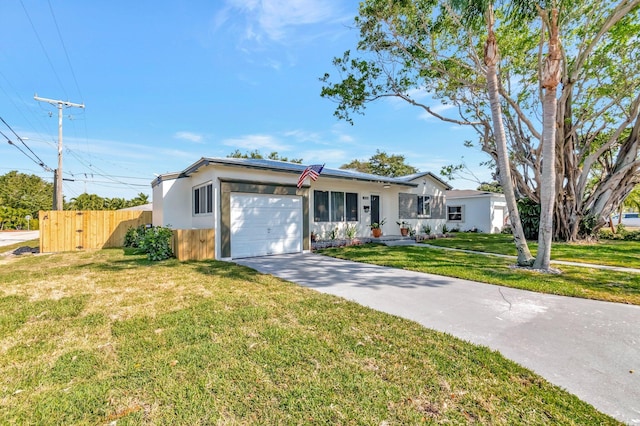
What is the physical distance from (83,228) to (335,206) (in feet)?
36.8

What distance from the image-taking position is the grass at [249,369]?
83.6 inches

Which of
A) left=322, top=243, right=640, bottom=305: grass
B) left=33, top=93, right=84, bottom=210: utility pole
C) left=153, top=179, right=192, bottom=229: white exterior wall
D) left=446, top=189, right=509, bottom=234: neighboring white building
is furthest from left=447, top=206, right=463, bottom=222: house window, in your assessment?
left=33, top=93, right=84, bottom=210: utility pole

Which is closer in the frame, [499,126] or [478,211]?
[499,126]

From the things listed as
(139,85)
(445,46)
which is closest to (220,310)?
(445,46)

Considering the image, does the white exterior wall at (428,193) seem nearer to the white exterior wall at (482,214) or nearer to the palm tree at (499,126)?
the white exterior wall at (482,214)

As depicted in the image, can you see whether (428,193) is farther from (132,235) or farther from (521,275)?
(132,235)

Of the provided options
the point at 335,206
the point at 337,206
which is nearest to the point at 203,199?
the point at 335,206

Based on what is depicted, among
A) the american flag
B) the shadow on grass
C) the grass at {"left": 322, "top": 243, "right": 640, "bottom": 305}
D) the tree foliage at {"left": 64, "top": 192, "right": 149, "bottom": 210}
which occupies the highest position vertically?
the tree foliage at {"left": 64, "top": 192, "right": 149, "bottom": 210}

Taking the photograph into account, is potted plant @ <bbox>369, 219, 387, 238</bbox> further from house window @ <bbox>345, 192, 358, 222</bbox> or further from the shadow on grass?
the shadow on grass

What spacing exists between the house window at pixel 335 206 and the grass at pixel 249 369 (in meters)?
7.96

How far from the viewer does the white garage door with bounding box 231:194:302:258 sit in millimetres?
9438

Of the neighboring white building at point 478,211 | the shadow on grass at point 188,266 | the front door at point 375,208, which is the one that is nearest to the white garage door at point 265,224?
the shadow on grass at point 188,266

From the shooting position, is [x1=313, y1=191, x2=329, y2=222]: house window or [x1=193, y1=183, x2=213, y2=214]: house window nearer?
[x1=193, y1=183, x2=213, y2=214]: house window

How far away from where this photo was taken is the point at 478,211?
21719 mm
